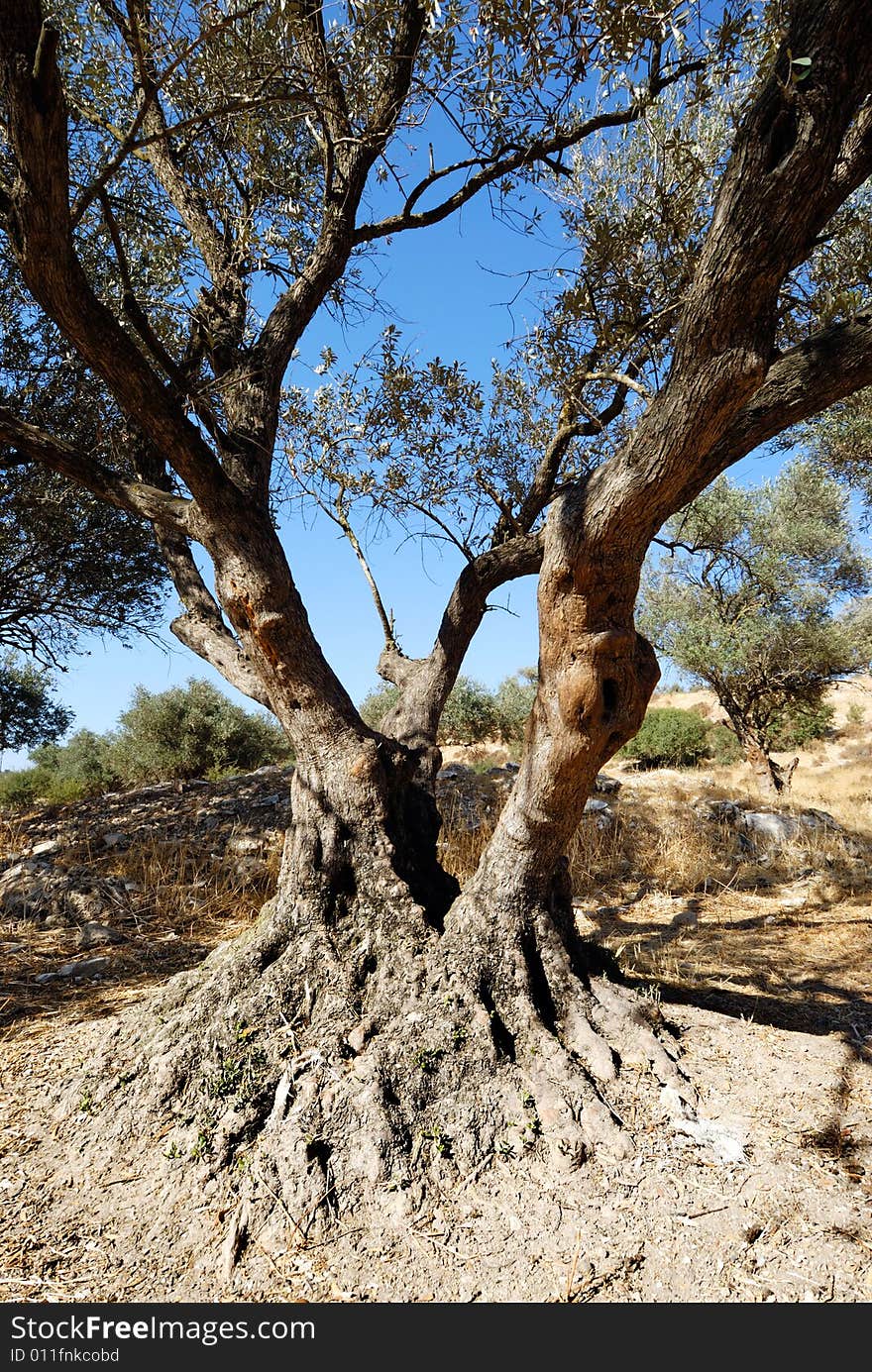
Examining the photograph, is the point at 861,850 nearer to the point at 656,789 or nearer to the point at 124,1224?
the point at 656,789

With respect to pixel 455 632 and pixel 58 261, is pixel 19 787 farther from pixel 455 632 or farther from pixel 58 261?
pixel 58 261

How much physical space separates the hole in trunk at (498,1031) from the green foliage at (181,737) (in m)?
14.2

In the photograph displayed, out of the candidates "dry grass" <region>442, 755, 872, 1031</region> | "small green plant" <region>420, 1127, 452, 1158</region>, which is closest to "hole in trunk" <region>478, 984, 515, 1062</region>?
"small green plant" <region>420, 1127, 452, 1158</region>

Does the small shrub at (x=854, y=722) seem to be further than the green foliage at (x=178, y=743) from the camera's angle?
Yes

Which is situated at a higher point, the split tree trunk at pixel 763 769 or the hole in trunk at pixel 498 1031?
the split tree trunk at pixel 763 769

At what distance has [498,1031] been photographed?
3402 mm

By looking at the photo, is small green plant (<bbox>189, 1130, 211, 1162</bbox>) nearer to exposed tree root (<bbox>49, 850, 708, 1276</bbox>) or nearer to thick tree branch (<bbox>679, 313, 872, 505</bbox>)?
exposed tree root (<bbox>49, 850, 708, 1276</bbox>)

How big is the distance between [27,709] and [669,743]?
15.8 meters

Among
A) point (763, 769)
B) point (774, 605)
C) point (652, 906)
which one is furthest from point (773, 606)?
point (652, 906)

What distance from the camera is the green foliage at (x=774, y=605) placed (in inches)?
540

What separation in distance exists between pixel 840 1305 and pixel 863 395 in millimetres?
7031

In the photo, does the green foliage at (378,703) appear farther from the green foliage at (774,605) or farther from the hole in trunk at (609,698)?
the hole in trunk at (609,698)

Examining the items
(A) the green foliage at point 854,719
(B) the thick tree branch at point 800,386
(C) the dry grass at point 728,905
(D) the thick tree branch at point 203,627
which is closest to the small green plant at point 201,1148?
(D) the thick tree branch at point 203,627

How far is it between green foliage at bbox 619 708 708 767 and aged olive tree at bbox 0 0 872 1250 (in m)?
16.0
